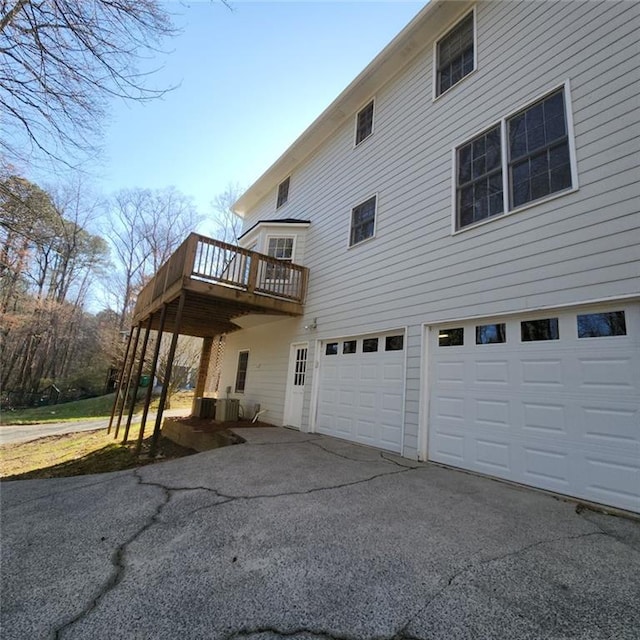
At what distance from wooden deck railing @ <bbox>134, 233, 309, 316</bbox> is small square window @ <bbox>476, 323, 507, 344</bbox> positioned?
4.65 m

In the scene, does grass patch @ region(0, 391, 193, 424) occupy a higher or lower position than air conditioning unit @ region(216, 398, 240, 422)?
lower

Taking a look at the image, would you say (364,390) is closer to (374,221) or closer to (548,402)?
(548,402)

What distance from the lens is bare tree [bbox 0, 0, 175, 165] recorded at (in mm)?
3611

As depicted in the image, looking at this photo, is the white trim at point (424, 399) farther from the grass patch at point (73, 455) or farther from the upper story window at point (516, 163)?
the grass patch at point (73, 455)

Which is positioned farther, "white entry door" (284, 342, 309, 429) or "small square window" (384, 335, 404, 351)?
"white entry door" (284, 342, 309, 429)

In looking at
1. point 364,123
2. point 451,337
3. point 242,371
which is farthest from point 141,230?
point 451,337

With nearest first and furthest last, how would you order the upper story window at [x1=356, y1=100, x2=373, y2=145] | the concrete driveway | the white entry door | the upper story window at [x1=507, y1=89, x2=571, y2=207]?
the concrete driveway < the upper story window at [x1=507, y1=89, x2=571, y2=207] < the upper story window at [x1=356, y1=100, x2=373, y2=145] < the white entry door

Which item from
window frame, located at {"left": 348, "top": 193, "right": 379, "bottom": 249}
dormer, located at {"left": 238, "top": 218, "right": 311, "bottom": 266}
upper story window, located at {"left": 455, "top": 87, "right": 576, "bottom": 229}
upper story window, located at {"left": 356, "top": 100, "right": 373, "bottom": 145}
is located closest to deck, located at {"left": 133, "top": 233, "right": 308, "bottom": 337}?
dormer, located at {"left": 238, "top": 218, "right": 311, "bottom": 266}

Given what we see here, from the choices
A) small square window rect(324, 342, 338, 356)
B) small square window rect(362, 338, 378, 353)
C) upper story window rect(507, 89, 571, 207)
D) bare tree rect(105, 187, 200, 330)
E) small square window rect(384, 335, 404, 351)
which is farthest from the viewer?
bare tree rect(105, 187, 200, 330)

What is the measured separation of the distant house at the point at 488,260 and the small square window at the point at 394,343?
0.05 m

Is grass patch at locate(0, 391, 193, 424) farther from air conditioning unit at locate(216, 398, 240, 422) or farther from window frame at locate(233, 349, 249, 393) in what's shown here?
air conditioning unit at locate(216, 398, 240, 422)

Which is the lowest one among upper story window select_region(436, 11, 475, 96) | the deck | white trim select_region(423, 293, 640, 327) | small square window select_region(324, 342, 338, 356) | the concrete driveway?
the concrete driveway

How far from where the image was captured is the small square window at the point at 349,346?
682 cm

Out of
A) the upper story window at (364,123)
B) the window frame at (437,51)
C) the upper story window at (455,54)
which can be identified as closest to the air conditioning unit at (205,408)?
the upper story window at (364,123)
